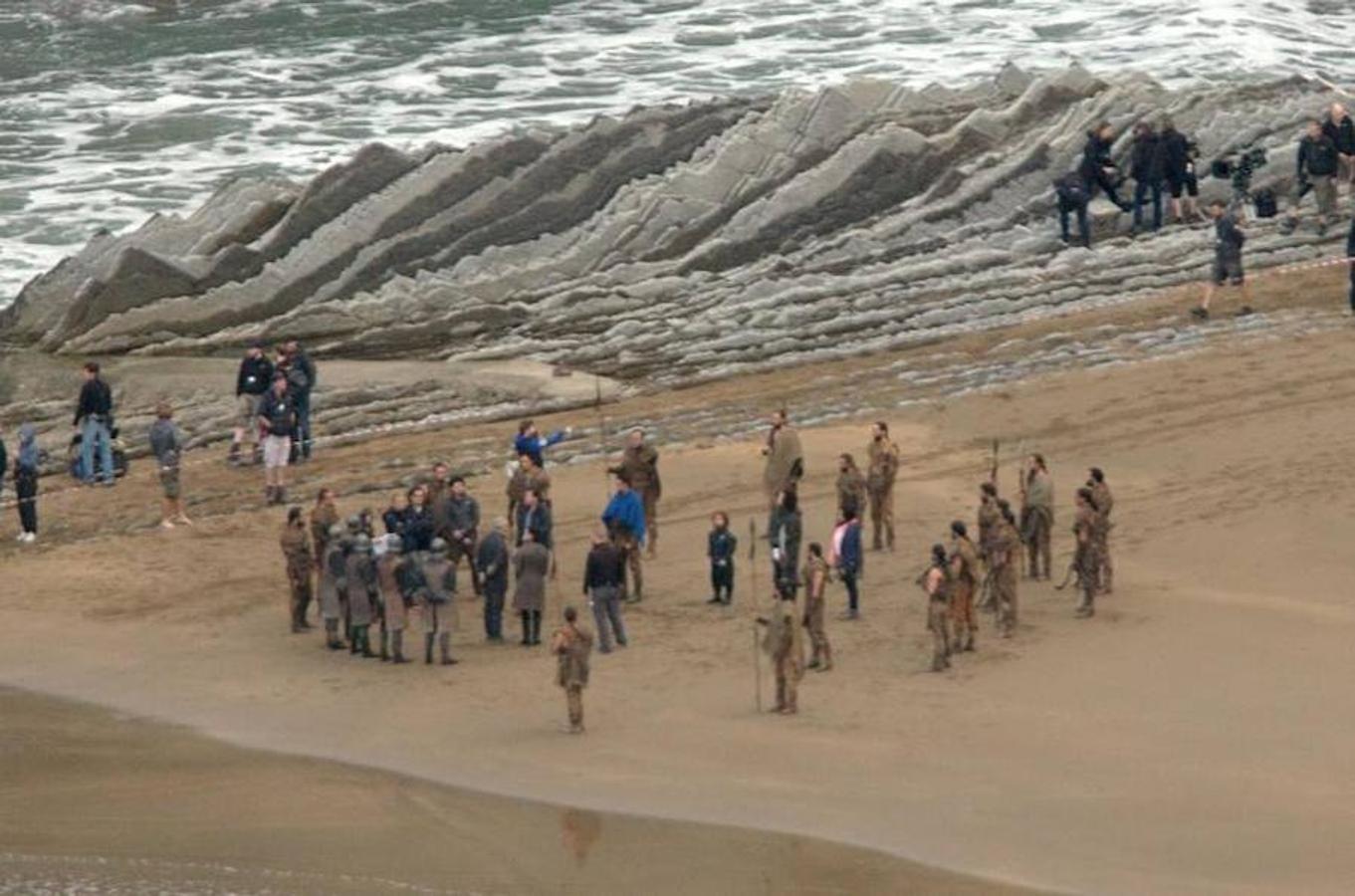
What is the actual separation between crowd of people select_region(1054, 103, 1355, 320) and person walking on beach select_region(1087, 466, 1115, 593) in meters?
11.5

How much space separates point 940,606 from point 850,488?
2.81 m

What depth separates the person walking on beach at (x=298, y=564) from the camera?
32.7 m

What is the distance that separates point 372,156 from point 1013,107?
8025mm

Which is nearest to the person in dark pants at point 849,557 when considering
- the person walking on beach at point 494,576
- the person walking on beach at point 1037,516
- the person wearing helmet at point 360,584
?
the person walking on beach at point 1037,516

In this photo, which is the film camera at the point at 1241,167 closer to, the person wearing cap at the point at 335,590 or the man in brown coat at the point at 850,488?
the man in brown coat at the point at 850,488

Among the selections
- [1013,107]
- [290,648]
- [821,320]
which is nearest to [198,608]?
[290,648]

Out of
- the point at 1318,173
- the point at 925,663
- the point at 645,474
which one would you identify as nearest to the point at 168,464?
the point at 645,474

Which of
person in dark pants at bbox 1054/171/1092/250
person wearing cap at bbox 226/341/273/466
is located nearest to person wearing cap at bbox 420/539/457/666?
person wearing cap at bbox 226/341/273/466

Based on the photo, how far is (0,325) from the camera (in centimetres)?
4469

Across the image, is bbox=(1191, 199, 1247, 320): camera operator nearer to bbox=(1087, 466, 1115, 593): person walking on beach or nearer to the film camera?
the film camera

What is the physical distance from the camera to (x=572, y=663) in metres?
29.2

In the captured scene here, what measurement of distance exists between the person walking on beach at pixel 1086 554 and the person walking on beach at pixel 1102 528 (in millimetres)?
41

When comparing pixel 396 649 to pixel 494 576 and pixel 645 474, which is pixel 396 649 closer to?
pixel 494 576

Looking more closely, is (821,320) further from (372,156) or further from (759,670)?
(759,670)
